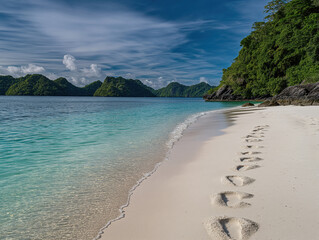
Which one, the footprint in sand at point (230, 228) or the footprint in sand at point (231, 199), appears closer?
the footprint in sand at point (230, 228)

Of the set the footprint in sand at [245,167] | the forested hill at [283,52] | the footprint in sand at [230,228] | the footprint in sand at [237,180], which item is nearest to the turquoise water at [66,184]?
the footprint in sand at [230,228]

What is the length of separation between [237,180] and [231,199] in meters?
0.92

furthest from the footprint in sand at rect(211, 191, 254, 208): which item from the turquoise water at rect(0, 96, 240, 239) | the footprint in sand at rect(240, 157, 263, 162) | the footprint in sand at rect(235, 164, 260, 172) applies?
the footprint in sand at rect(240, 157, 263, 162)

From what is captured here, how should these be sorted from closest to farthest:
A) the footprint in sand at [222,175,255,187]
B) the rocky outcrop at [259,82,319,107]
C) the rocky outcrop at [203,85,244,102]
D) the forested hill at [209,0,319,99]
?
the footprint in sand at [222,175,255,187]
the rocky outcrop at [259,82,319,107]
the forested hill at [209,0,319,99]
the rocky outcrop at [203,85,244,102]

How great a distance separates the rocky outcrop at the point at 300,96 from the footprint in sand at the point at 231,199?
1054 inches

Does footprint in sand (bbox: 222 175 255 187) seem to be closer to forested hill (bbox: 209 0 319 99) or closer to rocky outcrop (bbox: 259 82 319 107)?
rocky outcrop (bbox: 259 82 319 107)

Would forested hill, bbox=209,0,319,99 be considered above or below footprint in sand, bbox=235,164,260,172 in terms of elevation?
above

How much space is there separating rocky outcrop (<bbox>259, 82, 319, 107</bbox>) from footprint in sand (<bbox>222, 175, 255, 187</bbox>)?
2594 cm

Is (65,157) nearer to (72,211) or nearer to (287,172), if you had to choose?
(72,211)

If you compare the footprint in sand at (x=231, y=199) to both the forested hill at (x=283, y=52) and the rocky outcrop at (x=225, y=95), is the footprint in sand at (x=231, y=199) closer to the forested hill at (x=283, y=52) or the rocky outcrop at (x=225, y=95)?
the forested hill at (x=283, y=52)

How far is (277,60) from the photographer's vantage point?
51594 mm

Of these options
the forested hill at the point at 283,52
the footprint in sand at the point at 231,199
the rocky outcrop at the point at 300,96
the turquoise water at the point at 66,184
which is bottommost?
the turquoise water at the point at 66,184

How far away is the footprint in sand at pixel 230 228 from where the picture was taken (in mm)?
2518

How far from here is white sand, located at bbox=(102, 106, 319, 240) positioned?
267 cm
